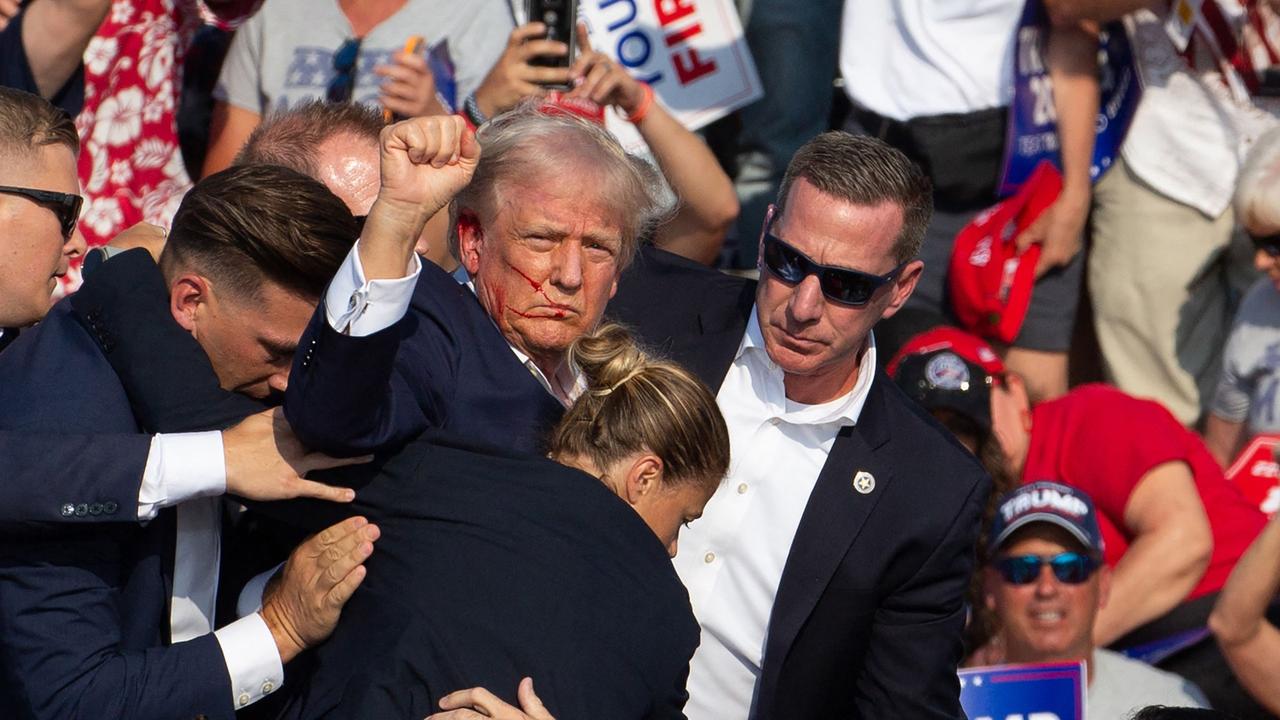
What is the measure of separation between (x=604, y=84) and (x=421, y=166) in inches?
75.6

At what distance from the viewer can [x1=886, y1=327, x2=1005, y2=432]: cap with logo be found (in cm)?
497

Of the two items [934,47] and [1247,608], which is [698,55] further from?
[1247,608]

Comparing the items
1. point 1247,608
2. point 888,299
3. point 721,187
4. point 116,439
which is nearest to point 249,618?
point 116,439

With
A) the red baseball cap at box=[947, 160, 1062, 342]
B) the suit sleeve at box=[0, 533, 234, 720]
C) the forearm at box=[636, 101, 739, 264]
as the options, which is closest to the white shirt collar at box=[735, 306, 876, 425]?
the forearm at box=[636, 101, 739, 264]

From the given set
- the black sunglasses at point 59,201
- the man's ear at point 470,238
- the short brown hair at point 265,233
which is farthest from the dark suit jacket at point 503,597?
the black sunglasses at point 59,201

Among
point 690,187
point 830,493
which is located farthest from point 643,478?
point 690,187

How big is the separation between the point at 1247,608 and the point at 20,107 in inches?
124

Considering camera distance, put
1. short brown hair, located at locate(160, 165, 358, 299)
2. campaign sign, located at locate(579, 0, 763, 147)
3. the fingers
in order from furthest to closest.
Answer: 1. campaign sign, located at locate(579, 0, 763, 147)
2. short brown hair, located at locate(160, 165, 358, 299)
3. the fingers

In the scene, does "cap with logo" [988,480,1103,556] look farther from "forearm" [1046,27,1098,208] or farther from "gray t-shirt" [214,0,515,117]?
"gray t-shirt" [214,0,515,117]

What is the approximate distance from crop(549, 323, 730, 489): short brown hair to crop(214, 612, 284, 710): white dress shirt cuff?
573mm

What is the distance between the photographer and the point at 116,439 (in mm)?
2775

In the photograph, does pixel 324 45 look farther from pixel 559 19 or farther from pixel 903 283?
pixel 903 283

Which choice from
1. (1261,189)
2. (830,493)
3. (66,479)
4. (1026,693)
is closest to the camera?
(66,479)

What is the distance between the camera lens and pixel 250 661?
9.36 feet
